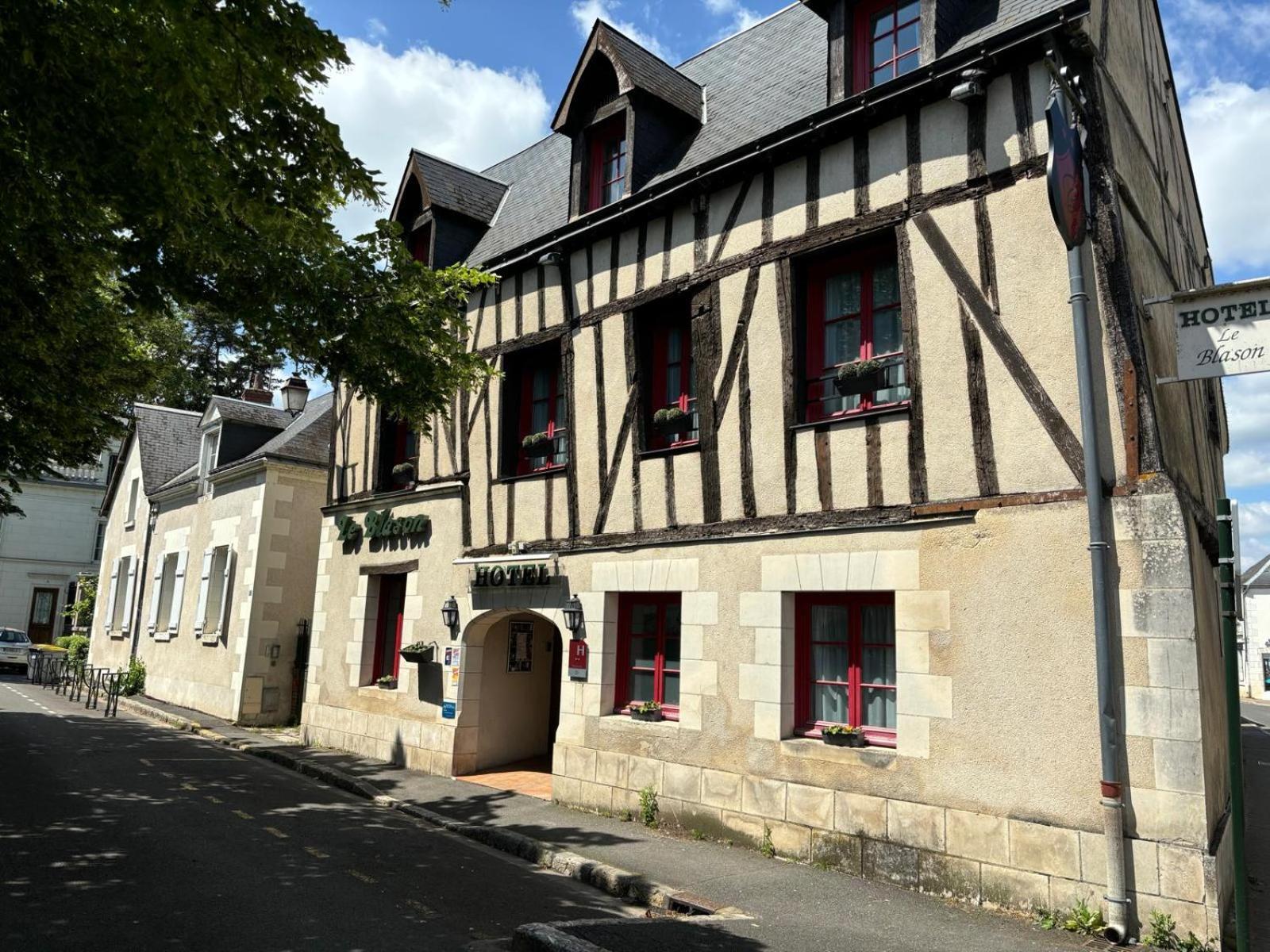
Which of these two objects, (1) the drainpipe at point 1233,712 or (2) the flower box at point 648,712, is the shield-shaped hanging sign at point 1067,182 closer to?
(1) the drainpipe at point 1233,712

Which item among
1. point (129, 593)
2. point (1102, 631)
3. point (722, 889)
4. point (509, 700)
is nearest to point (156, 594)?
point (129, 593)

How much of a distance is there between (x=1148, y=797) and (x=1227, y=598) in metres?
2.01

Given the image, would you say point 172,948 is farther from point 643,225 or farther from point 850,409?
point 643,225

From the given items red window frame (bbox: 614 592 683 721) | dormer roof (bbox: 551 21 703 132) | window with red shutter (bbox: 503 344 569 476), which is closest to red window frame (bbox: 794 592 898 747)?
red window frame (bbox: 614 592 683 721)

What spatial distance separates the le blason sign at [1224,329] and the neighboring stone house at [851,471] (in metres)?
0.45

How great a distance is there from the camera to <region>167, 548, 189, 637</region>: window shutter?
18.3 meters

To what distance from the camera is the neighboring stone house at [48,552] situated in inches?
1339

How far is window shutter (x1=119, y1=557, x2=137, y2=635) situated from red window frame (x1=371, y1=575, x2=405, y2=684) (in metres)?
12.1

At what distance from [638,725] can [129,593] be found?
1806 cm

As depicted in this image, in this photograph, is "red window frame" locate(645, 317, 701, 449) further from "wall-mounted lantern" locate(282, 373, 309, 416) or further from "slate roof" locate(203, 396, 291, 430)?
"wall-mounted lantern" locate(282, 373, 309, 416)

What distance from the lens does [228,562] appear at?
16406 mm

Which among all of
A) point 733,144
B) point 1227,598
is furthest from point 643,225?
point 1227,598

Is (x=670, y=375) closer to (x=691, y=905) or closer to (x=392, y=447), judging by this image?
(x=691, y=905)

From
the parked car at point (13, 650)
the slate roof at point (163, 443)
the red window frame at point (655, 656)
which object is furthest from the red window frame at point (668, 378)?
the parked car at point (13, 650)
